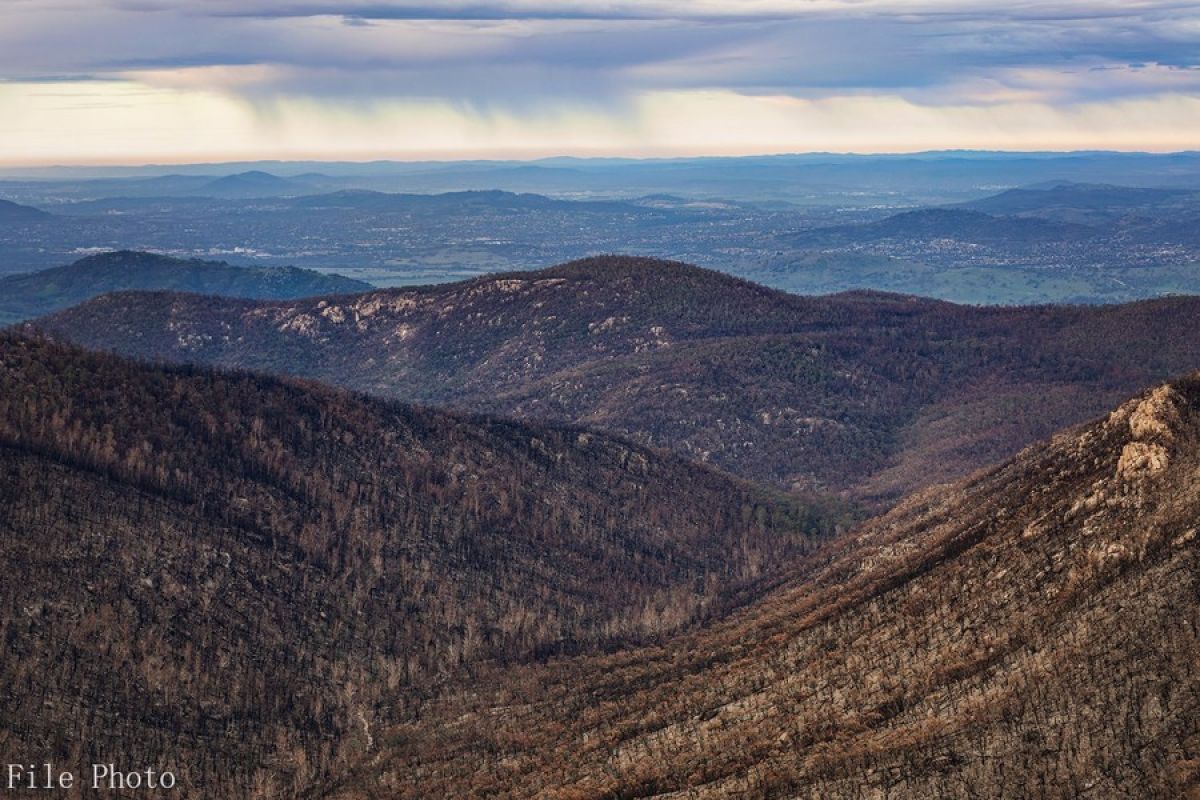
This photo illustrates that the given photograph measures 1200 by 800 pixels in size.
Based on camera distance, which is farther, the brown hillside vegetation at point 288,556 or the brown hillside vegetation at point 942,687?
the brown hillside vegetation at point 288,556

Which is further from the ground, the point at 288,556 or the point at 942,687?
the point at 942,687

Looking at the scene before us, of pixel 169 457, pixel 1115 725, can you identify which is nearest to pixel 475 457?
pixel 169 457

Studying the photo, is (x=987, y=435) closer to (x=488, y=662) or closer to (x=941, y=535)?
(x=941, y=535)

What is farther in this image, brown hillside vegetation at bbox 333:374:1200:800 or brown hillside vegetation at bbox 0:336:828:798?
brown hillside vegetation at bbox 0:336:828:798
